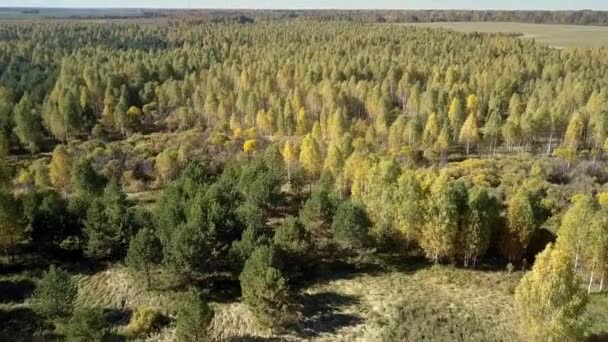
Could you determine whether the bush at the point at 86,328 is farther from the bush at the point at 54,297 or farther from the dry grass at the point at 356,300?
the dry grass at the point at 356,300

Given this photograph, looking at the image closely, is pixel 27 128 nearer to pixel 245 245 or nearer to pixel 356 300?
pixel 245 245

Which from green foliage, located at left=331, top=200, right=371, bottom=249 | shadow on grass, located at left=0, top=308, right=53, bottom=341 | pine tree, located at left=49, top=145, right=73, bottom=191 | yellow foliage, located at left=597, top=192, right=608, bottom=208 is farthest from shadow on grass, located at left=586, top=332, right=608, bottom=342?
pine tree, located at left=49, top=145, right=73, bottom=191

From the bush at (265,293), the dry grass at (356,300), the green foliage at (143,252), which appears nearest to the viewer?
the bush at (265,293)

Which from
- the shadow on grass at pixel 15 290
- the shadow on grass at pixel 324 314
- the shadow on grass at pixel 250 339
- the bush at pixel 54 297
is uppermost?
the bush at pixel 54 297

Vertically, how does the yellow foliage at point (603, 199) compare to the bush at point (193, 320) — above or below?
above

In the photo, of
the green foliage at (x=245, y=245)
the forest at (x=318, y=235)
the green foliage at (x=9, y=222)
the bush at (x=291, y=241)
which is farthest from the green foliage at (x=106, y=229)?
the bush at (x=291, y=241)

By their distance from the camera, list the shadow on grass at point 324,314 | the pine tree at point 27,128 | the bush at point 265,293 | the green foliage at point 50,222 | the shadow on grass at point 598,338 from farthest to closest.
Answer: the pine tree at point 27,128, the green foliage at point 50,222, the shadow on grass at point 324,314, the bush at point 265,293, the shadow on grass at point 598,338
